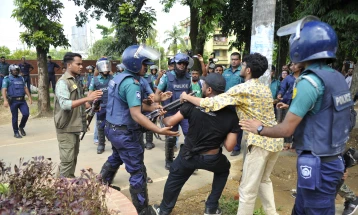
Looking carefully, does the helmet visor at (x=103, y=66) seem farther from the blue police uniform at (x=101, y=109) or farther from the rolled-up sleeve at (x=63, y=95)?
the rolled-up sleeve at (x=63, y=95)

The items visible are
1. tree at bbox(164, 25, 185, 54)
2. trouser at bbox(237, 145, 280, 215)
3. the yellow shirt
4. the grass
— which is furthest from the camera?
tree at bbox(164, 25, 185, 54)

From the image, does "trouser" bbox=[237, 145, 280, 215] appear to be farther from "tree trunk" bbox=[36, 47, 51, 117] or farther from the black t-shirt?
"tree trunk" bbox=[36, 47, 51, 117]

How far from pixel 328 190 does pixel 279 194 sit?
6.76ft

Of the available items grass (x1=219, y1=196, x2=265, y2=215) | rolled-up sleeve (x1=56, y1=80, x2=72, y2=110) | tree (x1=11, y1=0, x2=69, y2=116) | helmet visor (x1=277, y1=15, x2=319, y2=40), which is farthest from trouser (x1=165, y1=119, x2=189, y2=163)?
tree (x1=11, y1=0, x2=69, y2=116)

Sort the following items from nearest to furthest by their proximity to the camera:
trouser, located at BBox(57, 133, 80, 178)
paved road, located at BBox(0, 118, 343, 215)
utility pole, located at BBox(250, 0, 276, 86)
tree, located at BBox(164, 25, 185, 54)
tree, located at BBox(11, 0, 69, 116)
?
utility pole, located at BBox(250, 0, 276, 86) → trouser, located at BBox(57, 133, 80, 178) → paved road, located at BBox(0, 118, 343, 215) → tree, located at BBox(11, 0, 69, 116) → tree, located at BBox(164, 25, 185, 54)

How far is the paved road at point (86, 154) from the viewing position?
4.47m

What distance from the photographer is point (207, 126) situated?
2922 mm

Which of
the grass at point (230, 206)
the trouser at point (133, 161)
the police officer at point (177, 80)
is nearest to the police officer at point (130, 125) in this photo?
the trouser at point (133, 161)

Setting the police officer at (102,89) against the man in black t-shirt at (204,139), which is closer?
the man in black t-shirt at (204,139)

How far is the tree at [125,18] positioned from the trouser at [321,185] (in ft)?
31.6

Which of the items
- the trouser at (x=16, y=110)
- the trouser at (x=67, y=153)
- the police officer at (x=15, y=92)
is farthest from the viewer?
the trouser at (x=16, y=110)

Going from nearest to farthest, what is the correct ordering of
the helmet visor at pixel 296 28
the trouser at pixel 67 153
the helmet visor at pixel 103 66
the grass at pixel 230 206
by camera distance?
the helmet visor at pixel 296 28 < the grass at pixel 230 206 < the trouser at pixel 67 153 < the helmet visor at pixel 103 66

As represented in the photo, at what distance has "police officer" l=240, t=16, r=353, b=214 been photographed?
2056 mm

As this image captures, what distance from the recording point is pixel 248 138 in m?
Result: 2.95
